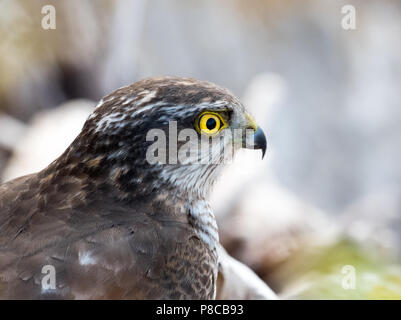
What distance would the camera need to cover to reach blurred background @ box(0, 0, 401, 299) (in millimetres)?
5422

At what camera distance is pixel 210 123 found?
10.7ft

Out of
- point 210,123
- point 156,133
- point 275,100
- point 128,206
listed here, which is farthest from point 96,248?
point 275,100

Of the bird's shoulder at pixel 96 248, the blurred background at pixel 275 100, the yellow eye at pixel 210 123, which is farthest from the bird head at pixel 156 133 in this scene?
the blurred background at pixel 275 100

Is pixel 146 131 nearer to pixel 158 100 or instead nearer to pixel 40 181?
pixel 158 100

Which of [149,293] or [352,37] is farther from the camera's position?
[352,37]

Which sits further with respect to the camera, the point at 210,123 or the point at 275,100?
the point at 275,100

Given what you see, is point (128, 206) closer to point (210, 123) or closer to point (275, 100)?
point (210, 123)

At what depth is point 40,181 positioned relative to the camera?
3.34 meters

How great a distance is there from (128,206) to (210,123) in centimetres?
60

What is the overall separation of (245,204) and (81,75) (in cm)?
258

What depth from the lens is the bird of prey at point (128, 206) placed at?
2.81 metres

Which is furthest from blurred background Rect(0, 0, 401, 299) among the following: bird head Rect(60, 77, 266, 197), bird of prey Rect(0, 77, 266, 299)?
bird head Rect(60, 77, 266, 197)

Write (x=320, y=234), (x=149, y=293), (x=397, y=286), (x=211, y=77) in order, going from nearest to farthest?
(x=149, y=293)
(x=397, y=286)
(x=320, y=234)
(x=211, y=77)

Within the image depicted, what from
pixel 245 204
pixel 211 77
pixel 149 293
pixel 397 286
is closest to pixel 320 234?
pixel 245 204
